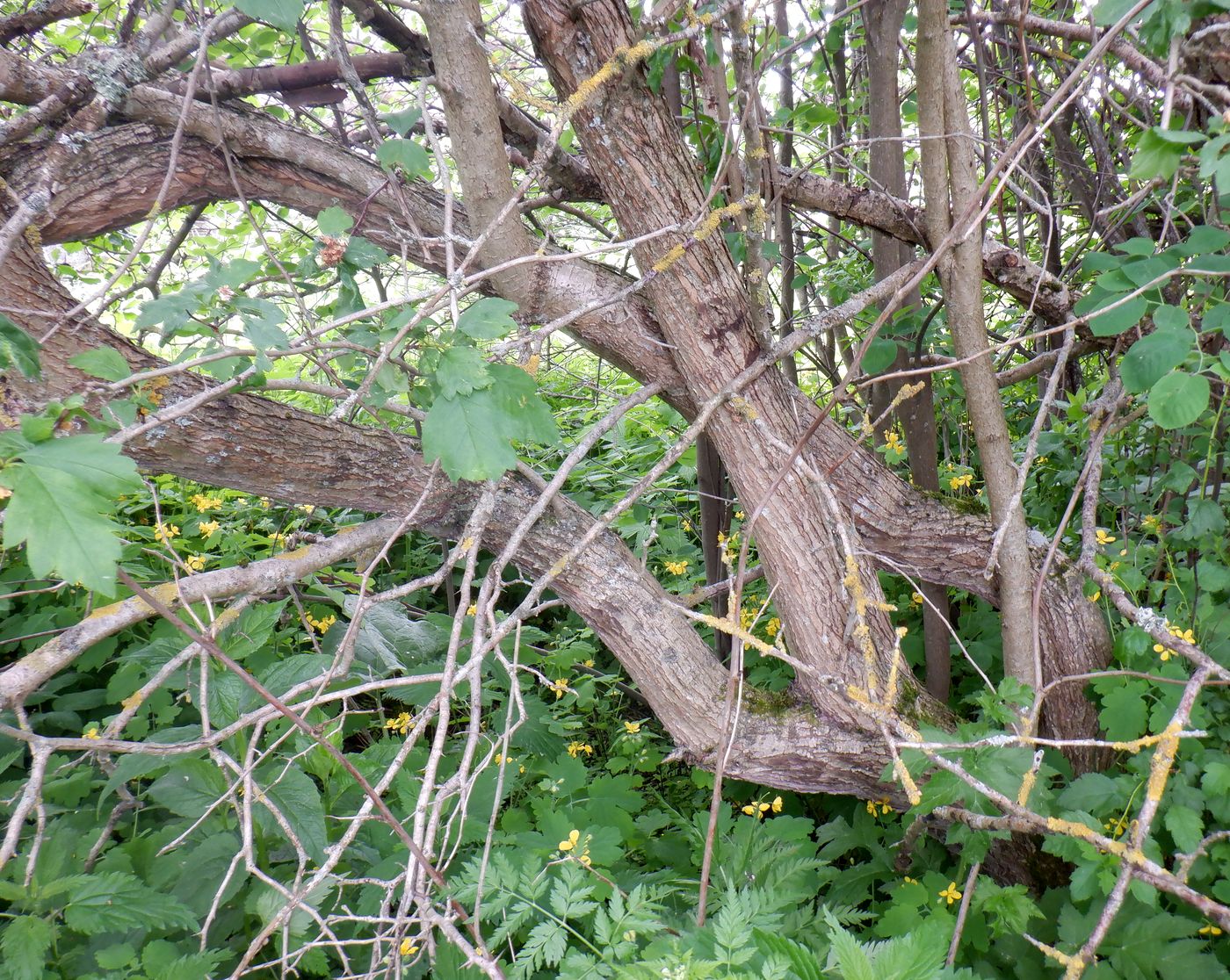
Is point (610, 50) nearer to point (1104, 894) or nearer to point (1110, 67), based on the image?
point (1110, 67)

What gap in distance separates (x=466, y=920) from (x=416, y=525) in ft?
3.56

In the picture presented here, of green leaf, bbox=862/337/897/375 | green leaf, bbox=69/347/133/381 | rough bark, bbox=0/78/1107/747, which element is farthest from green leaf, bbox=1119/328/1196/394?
green leaf, bbox=69/347/133/381

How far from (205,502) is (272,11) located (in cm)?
244

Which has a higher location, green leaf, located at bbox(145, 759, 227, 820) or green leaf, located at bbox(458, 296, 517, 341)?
green leaf, located at bbox(458, 296, 517, 341)

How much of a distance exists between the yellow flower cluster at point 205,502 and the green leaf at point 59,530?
236cm

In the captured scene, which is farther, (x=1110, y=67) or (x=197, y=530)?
(x=197, y=530)

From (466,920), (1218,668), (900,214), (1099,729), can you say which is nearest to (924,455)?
(900,214)

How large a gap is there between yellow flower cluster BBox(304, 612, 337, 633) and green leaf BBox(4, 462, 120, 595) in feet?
6.38

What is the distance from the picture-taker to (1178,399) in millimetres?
1475

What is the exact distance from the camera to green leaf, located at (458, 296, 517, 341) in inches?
48.8

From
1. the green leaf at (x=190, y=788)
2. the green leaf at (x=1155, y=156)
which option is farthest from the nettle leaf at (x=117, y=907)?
the green leaf at (x=1155, y=156)

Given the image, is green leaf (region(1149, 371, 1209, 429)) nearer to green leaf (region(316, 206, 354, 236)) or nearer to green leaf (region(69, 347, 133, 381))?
green leaf (region(316, 206, 354, 236))

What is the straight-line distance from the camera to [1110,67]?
8.46 feet

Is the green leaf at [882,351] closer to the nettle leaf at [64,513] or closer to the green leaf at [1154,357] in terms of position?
the green leaf at [1154,357]
